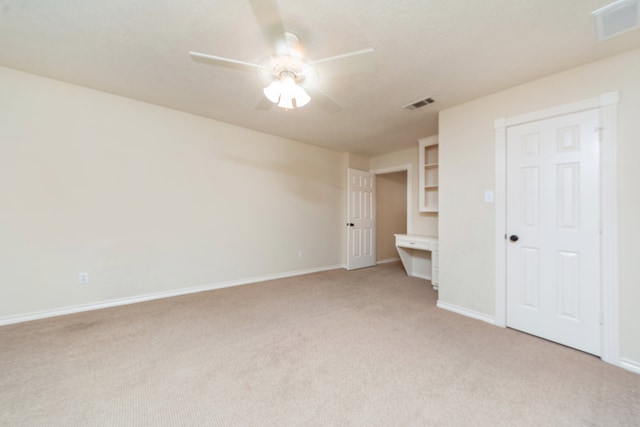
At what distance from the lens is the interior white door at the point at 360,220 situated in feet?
16.4

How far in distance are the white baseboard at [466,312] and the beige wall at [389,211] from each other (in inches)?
103

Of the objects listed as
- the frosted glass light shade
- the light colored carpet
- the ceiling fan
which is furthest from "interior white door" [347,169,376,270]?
the frosted glass light shade

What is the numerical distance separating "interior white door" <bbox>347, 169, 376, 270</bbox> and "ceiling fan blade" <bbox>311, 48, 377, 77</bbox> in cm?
330

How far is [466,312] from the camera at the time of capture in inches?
108

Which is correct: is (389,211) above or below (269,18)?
below

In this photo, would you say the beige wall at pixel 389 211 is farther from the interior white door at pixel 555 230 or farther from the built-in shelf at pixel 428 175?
the interior white door at pixel 555 230

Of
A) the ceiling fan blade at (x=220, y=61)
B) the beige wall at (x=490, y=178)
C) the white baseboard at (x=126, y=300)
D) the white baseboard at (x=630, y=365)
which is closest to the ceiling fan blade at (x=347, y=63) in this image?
the ceiling fan blade at (x=220, y=61)

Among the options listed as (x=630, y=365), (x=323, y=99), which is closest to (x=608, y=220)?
(x=630, y=365)

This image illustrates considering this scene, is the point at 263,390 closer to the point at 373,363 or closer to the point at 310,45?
the point at 373,363

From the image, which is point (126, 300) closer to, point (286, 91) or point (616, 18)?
point (286, 91)

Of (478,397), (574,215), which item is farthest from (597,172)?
(478,397)

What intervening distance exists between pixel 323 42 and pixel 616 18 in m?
1.98

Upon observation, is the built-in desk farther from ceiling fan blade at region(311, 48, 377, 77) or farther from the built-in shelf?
ceiling fan blade at region(311, 48, 377, 77)

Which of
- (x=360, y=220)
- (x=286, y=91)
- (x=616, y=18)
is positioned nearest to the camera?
(x=616, y=18)
